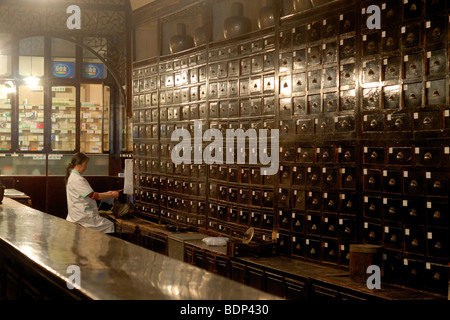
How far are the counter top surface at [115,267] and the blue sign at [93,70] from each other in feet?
25.0

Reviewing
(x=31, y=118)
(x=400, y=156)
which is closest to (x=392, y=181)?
(x=400, y=156)

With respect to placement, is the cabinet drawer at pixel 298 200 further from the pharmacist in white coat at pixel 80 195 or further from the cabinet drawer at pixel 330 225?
the pharmacist in white coat at pixel 80 195

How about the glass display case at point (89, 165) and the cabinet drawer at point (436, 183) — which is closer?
the cabinet drawer at point (436, 183)

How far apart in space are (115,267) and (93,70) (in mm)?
9005

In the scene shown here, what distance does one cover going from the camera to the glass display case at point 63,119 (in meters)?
10.7

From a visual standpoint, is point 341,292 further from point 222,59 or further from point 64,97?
point 64,97

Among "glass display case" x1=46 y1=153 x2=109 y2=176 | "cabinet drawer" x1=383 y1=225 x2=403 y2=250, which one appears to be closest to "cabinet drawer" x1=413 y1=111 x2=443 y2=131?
"cabinet drawer" x1=383 y1=225 x2=403 y2=250

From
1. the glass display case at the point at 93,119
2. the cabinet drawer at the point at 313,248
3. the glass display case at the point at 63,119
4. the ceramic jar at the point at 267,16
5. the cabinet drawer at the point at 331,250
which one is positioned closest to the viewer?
the cabinet drawer at the point at 331,250

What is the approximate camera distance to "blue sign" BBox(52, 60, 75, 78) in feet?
35.0

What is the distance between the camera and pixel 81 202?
21.4ft

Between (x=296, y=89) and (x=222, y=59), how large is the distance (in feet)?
4.87

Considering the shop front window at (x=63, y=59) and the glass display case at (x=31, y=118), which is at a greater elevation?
the shop front window at (x=63, y=59)

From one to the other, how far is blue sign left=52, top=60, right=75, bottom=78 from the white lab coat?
4.63 metres

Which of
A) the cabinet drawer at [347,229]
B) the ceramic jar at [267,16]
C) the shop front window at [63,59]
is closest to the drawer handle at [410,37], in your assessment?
the cabinet drawer at [347,229]
